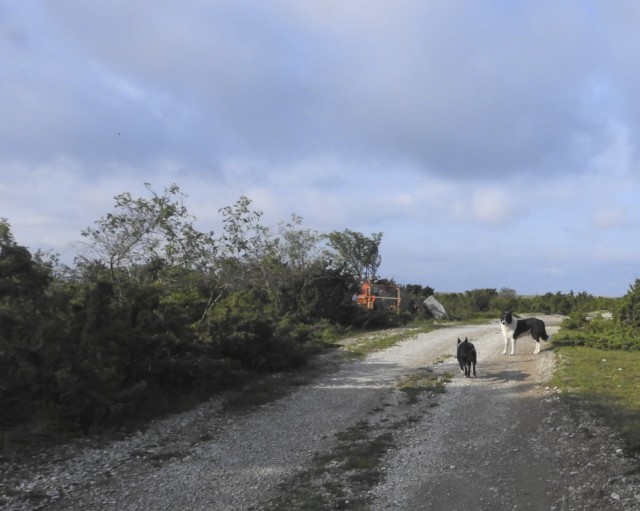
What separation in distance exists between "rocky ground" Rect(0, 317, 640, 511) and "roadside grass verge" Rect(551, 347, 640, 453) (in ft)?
0.89

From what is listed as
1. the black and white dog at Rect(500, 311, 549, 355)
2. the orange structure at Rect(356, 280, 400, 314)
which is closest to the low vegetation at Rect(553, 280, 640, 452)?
the black and white dog at Rect(500, 311, 549, 355)

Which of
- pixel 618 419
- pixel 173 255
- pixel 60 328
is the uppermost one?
pixel 173 255

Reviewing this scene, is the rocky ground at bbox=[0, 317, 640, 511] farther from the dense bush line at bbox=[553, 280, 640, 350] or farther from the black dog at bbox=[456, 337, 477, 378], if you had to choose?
the dense bush line at bbox=[553, 280, 640, 350]

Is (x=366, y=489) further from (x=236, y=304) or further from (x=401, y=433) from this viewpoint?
(x=236, y=304)

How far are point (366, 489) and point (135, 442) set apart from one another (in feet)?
11.2

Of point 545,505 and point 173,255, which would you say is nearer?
point 545,505

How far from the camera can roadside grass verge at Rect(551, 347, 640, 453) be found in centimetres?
734

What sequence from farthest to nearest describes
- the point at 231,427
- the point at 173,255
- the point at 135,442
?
the point at 173,255 → the point at 231,427 → the point at 135,442

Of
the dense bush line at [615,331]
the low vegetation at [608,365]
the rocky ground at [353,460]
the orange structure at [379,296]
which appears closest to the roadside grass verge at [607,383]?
the low vegetation at [608,365]

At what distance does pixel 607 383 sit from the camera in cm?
1010

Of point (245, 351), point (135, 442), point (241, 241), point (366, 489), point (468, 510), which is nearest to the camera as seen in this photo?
point (468, 510)

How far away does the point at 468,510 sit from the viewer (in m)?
5.00

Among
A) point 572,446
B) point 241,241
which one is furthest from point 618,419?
point 241,241

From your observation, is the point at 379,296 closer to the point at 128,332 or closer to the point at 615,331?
the point at 615,331
